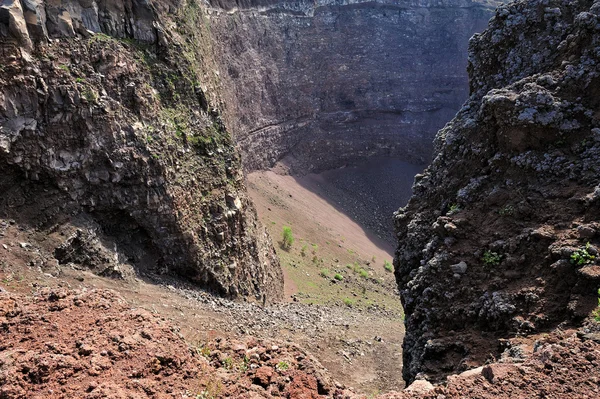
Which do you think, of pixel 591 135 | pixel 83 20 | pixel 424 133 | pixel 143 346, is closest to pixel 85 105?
pixel 83 20

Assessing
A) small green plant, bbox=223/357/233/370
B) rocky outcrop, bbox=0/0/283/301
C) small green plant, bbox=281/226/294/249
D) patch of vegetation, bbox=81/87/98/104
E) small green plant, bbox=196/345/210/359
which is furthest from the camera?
small green plant, bbox=281/226/294/249

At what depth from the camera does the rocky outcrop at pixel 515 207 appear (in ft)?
25.3

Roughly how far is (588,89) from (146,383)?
1005 centimetres

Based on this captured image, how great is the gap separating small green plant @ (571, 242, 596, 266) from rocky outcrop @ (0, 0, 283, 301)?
43.7 feet

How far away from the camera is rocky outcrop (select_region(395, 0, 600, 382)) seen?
7.71m

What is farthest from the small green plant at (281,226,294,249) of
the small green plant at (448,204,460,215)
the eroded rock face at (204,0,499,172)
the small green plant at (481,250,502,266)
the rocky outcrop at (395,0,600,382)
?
the small green plant at (481,250,502,266)

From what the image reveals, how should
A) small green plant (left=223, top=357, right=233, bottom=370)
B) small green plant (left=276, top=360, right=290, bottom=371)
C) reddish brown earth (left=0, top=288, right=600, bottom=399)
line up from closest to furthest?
1. reddish brown earth (left=0, top=288, right=600, bottom=399)
2. small green plant (left=276, top=360, right=290, bottom=371)
3. small green plant (left=223, top=357, right=233, bottom=370)

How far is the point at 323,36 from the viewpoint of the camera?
50500 millimetres

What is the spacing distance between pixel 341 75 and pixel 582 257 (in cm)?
4735

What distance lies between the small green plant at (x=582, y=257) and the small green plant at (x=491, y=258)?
5.00 feet

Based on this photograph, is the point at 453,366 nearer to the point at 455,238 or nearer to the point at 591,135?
the point at 455,238

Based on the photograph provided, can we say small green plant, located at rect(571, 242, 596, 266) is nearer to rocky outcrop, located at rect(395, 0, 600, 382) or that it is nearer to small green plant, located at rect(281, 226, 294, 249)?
rocky outcrop, located at rect(395, 0, 600, 382)

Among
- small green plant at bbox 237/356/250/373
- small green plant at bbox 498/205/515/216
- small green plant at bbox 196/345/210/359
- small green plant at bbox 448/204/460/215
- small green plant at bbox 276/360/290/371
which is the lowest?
small green plant at bbox 196/345/210/359

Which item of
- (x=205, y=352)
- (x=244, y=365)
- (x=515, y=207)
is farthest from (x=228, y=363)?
(x=515, y=207)
